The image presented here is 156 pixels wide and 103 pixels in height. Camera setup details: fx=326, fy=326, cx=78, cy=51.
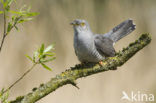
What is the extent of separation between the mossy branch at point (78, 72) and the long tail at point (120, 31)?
2.03 ft

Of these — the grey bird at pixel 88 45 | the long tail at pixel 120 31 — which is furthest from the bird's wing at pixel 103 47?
the long tail at pixel 120 31

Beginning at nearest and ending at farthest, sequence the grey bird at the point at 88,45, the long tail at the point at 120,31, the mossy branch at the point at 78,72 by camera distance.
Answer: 1. the mossy branch at the point at 78,72
2. the grey bird at the point at 88,45
3. the long tail at the point at 120,31

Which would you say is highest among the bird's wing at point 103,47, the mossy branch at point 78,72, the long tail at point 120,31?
the long tail at point 120,31

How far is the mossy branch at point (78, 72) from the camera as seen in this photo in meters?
1.06

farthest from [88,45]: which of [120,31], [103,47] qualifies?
[120,31]

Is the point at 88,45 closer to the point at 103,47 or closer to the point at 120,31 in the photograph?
the point at 103,47

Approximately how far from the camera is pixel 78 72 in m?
1.21

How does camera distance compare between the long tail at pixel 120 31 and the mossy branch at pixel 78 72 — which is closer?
the mossy branch at pixel 78 72

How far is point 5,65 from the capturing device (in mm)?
2449

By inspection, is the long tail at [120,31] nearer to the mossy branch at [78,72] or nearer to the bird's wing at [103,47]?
the bird's wing at [103,47]

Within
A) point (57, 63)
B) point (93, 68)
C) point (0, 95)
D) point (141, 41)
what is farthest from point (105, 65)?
point (57, 63)

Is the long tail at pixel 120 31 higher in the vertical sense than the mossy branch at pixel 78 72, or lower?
higher

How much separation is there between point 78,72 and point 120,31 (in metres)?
0.75

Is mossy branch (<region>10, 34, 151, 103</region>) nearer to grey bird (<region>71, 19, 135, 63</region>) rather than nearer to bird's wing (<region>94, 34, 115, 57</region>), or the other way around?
grey bird (<region>71, 19, 135, 63</region>)
